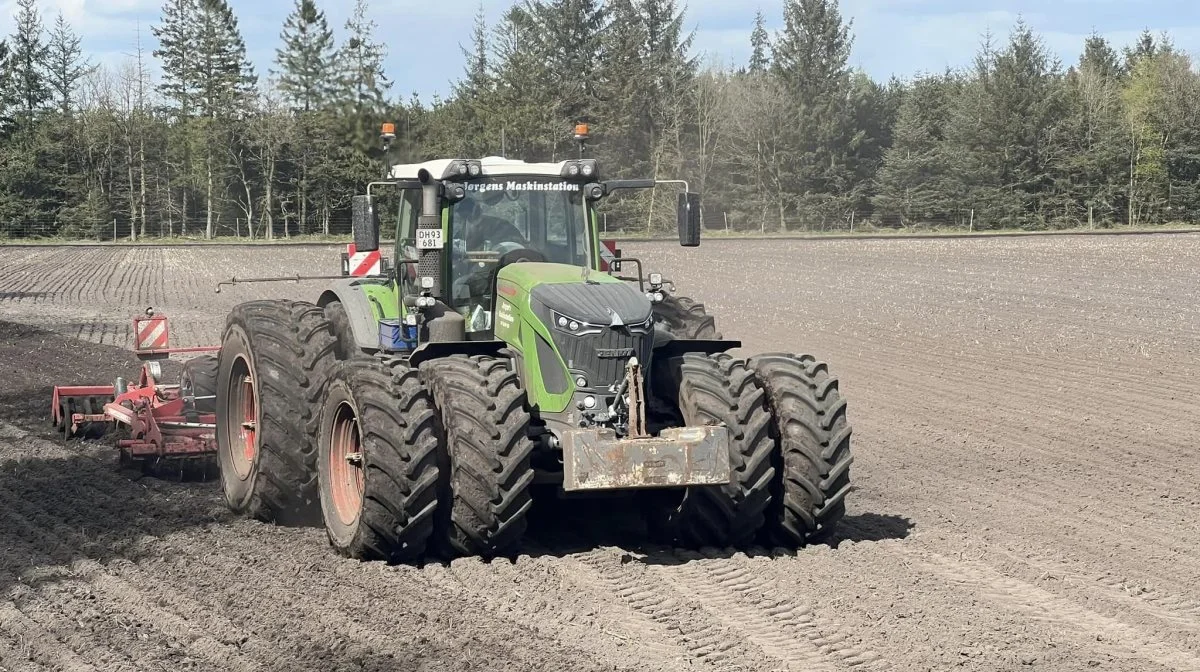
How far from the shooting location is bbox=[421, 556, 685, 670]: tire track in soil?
6230 mm

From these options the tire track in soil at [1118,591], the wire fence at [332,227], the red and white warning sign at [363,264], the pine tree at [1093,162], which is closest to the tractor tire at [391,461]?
the red and white warning sign at [363,264]

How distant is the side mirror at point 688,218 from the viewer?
924 centimetres

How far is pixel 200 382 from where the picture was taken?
11.4 m

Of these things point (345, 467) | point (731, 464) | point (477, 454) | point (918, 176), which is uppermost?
point (918, 176)

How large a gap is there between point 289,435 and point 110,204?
51815 millimetres

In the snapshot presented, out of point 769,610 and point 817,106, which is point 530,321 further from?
point 817,106

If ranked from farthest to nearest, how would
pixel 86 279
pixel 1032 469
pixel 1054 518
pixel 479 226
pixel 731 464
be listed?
1. pixel 86 279
2. pixel 1032 469
3. pixel 1054 518
4. pixel 479 226
5. pixel 731 464

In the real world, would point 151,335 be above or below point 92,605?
above

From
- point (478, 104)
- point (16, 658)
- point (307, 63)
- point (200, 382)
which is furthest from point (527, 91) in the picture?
point (16, 658)

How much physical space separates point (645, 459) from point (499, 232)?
2.33 meters

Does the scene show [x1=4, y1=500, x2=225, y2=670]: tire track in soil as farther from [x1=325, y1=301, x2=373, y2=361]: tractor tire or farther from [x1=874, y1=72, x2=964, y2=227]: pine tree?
[x1=874, y1=72, x2=964, y2=227]: pine tree

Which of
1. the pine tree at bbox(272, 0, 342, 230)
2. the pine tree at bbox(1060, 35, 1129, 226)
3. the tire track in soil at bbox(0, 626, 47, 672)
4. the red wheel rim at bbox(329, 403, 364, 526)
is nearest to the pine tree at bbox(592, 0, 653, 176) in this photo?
the pine tree at bbox(1060, 35, 1129, 226)

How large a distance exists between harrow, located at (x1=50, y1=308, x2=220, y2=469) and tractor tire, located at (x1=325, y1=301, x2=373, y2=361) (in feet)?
4.84

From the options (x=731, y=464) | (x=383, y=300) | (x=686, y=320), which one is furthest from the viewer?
(x=686, y=320)
